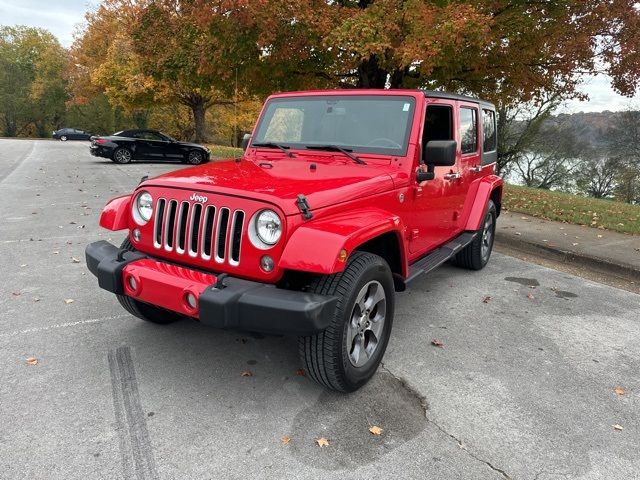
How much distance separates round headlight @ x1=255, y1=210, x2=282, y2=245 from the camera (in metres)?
2.62

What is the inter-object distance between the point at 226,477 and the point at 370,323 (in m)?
1.30

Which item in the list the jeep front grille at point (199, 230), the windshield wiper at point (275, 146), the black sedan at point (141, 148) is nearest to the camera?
the jeep front grille at point (199, 230)

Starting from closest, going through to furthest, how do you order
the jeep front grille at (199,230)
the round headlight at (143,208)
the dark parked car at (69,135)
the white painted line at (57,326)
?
the jeep front grille at (199,230) < the round headlight at (143,208) < the white painted line at (57,326) < the dark parked car at (69,135)

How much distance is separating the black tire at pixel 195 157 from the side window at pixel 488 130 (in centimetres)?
1477

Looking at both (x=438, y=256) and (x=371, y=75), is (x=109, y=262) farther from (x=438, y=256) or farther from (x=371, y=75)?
(x=371, y=75)

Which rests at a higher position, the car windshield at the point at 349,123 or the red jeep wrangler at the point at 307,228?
the car windshield at the point at 349,123

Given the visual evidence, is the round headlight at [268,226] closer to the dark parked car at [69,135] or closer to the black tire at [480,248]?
the black tire at [480,248]

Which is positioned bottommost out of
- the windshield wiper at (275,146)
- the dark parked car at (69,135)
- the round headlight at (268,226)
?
the dark parked car at (69,135)

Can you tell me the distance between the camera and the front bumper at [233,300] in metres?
2.43

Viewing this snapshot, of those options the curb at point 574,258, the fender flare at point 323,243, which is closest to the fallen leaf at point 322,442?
the fender flare at point 323,243

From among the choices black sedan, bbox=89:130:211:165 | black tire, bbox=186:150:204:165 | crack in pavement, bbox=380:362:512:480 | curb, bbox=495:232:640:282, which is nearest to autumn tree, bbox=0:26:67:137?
black sedan, bbox=89:130:211:165

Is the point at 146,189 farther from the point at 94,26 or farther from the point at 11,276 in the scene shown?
the point at 94,26

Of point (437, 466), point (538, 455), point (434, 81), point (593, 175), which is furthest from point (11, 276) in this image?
point (593, 175)

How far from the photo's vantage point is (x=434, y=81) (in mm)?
10422
